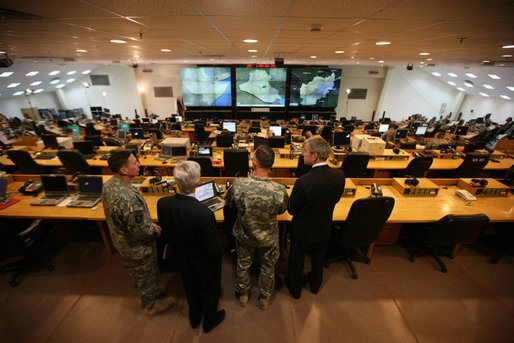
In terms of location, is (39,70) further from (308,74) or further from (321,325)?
(321,325)

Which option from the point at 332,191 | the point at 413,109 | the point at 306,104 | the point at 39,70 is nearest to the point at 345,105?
the point at 306,104

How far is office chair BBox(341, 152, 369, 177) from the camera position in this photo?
3.77 meters

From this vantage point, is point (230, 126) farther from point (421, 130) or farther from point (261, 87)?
point (421, 130)

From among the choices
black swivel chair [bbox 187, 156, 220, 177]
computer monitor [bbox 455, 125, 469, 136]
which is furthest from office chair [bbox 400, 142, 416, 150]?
black swivel chair [bbox 187, 156, 220, 177]

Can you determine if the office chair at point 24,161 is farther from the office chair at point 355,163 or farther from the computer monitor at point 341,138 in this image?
the computer monitor at point 341,138

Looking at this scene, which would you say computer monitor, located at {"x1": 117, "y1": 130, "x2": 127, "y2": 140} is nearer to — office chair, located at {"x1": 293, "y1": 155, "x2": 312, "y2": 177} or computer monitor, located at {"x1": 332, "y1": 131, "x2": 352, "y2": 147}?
office chair, located at {"x1": 293, "y1": 155, "x2": 312, "y2": 177}

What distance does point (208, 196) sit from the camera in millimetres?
2727

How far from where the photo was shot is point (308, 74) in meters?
12.0

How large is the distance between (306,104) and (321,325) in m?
12.2

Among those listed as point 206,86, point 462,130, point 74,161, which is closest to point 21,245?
point 74,161

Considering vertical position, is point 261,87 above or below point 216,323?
above

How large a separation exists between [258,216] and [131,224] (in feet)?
3.52

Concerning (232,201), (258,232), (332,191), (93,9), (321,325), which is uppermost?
(93,9)

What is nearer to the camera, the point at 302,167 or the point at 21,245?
the point at 21,245
